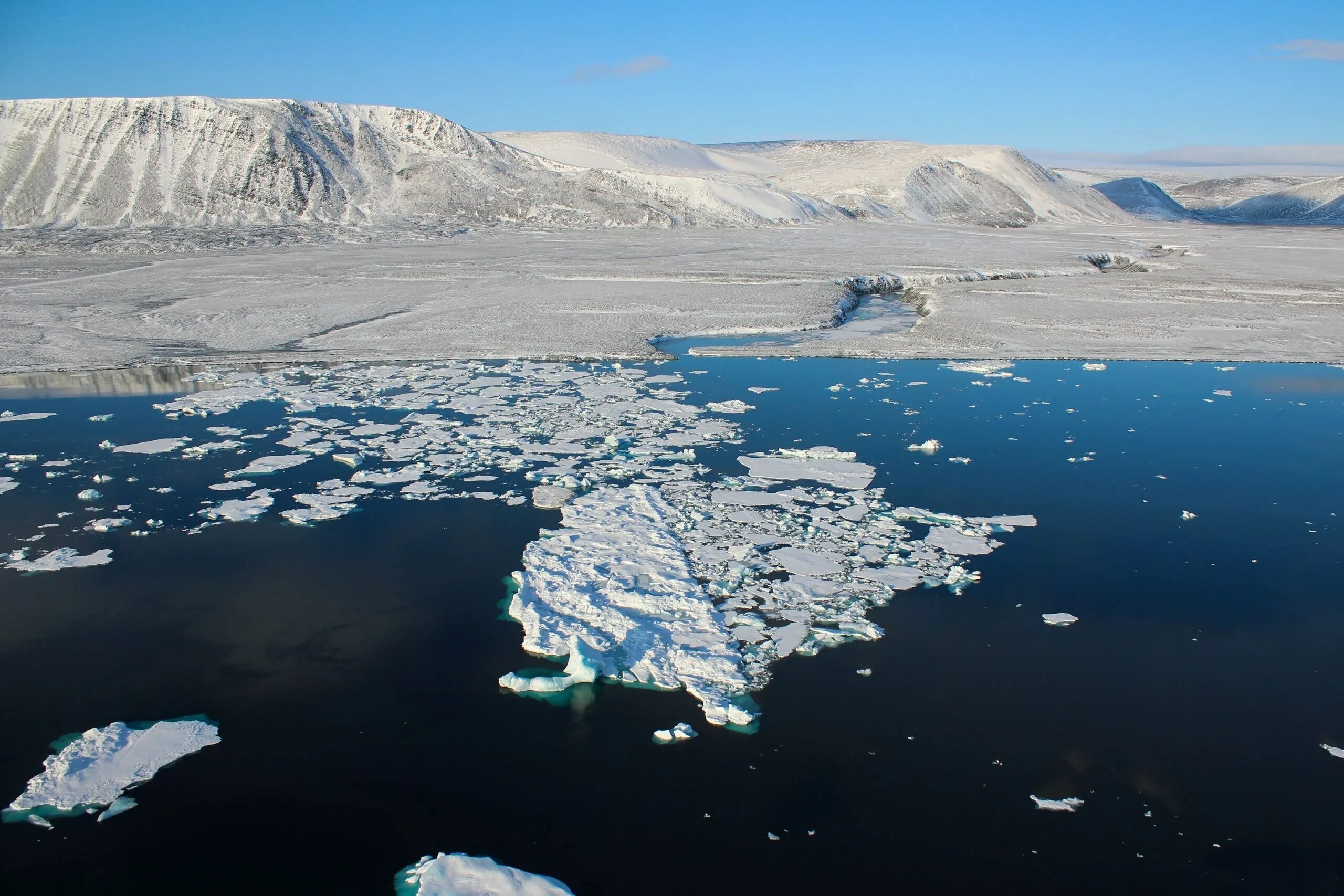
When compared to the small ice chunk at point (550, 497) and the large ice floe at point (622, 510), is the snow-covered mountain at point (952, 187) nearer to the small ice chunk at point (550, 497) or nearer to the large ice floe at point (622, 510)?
the large ice floe at point (622, 510)

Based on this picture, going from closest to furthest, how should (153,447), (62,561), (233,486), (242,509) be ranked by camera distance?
(62,561)
(242,509)
(233,486)
(153,447)

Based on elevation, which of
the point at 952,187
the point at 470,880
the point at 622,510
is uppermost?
the point at 952,187

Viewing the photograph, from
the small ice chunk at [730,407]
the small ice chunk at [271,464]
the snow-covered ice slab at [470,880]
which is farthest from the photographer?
the small ice chunk at [730,407]

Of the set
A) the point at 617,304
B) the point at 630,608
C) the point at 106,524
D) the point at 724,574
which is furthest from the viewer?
the point at 617,304

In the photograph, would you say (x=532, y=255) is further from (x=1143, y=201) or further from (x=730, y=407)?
(x=1143, y=201)

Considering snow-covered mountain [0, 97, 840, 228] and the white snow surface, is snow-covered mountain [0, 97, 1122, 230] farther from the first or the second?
the white snow surface

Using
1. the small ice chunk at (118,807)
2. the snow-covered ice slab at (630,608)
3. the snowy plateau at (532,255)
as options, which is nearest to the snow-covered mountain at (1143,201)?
the snowy plateau at (532,255)

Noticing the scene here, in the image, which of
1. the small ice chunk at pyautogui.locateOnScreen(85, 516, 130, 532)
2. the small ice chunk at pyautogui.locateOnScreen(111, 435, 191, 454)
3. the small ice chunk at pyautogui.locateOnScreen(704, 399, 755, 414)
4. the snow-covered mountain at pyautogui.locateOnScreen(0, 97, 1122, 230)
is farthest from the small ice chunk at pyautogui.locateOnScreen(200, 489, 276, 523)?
the snow-covered mountain at pyautogui.locateOnScreen(0, 97, 1122, 230)

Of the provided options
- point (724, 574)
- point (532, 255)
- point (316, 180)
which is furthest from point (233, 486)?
point (316, 180)
